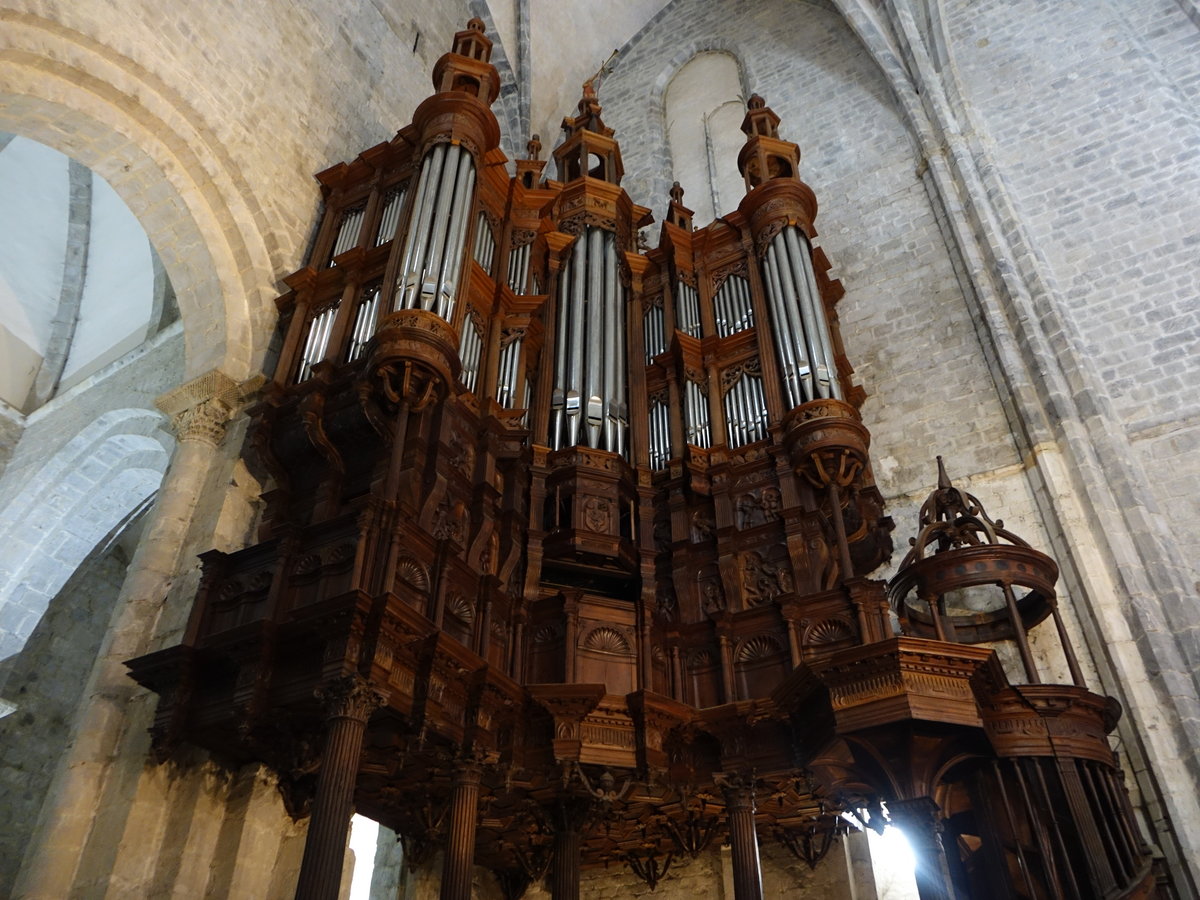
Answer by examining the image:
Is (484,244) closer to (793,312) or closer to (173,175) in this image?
(173,175)

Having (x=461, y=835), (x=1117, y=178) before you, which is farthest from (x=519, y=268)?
(x=1117, y=178)

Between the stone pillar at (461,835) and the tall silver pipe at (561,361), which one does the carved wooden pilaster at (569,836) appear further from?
the tall silver pipe at (561,361)

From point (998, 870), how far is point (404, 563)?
4683mm

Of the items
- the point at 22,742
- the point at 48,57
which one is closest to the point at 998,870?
the point at 48,57

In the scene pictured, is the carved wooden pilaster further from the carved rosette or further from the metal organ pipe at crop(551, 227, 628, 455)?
the carved rosette

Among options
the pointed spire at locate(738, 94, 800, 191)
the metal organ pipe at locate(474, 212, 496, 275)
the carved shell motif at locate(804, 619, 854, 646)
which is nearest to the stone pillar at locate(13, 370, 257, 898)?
the metal organ pipe at locate(474, 212, 496, 275)

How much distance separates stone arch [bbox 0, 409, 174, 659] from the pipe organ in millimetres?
4225

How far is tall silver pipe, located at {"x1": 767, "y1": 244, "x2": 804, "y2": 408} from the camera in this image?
8820 millimetres

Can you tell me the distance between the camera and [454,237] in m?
8.85

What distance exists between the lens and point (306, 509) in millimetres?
7910

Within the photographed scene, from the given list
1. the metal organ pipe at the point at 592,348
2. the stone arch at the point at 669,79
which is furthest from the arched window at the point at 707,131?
the metal organ pipe at the point at 592,348

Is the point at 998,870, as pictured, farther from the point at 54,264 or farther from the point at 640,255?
the point at 54,264

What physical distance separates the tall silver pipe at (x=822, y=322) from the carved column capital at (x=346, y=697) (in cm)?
500

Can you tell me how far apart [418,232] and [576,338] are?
6.21ft
